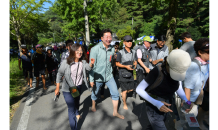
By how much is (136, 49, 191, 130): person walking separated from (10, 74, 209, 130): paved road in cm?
57

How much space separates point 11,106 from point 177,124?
4.49 meters

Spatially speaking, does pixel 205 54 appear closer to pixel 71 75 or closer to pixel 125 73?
pixel 125 73

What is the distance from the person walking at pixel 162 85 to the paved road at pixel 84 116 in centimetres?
57

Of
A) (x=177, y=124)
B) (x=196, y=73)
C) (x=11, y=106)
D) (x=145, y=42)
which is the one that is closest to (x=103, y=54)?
(x=145, y=42)

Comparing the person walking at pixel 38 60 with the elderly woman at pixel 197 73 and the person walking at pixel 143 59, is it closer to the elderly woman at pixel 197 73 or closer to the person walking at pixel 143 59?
the person walking at pixel 143 59

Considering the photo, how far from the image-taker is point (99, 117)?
3367 mm

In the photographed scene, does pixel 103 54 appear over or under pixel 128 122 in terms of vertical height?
over

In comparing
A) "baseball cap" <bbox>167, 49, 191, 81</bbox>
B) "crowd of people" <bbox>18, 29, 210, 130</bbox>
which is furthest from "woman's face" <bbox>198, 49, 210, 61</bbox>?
"baseball cap" <bbox>167, 49, 191, 81</bbox>

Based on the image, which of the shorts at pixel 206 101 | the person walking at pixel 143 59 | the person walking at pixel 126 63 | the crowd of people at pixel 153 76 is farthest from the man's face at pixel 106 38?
the shorts at pixel 206 101

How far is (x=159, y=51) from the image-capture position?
152 inches

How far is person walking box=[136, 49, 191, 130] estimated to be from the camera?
1456 mm

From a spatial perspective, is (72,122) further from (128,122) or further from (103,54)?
(103,54)

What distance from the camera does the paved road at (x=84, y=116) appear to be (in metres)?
3.02
